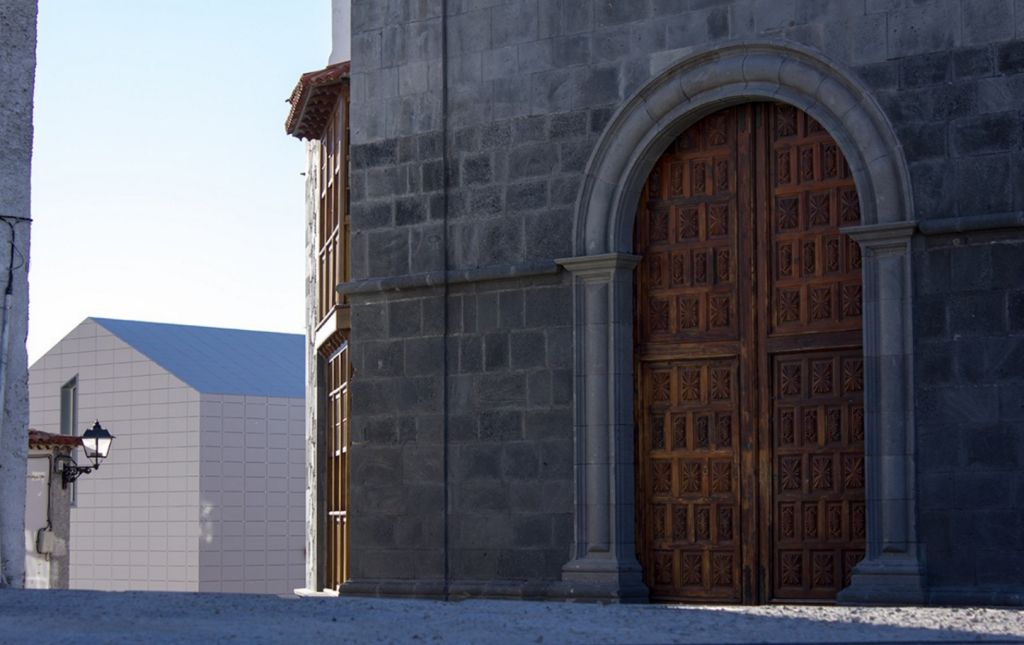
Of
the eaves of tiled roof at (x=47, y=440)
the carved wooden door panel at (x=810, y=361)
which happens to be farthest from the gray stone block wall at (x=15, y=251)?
the eaves of tiled roof at (x=47, y=440)

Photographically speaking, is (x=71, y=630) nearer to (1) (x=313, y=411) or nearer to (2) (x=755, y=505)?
(2) (x=755, y=505)

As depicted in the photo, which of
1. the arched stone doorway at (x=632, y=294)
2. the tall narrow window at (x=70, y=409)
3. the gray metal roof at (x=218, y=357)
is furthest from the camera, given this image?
the tall narrow window at (x=70, y=409)

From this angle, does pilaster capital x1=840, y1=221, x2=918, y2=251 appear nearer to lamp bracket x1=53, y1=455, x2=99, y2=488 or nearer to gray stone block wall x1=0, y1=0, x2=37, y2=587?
gray stone block wall x1=0, y1=0, x2=37, y2=587

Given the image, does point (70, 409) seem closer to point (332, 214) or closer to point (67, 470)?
point (67, 470)

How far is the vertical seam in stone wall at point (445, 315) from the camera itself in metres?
15.7

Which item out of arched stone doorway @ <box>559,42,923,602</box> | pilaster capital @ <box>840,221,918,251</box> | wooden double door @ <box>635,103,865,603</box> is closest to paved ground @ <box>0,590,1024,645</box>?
arched stone doorway @ <box>559,42,923,602</box>

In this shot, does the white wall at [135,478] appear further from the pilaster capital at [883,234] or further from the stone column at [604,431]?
the pilaster capital at [883,234]

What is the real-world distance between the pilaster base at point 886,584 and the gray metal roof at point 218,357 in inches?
1250

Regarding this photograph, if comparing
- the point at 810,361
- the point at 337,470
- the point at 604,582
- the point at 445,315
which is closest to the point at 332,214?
the point at 337,470

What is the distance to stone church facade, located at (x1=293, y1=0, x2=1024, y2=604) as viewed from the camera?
13.3 meters

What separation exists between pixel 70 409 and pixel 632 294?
33.8 m

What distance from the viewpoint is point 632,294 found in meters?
15.1

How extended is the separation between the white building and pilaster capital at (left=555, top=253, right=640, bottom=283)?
97.1 feet

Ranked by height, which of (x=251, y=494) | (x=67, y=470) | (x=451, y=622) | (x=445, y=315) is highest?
(x=445, y=315)
